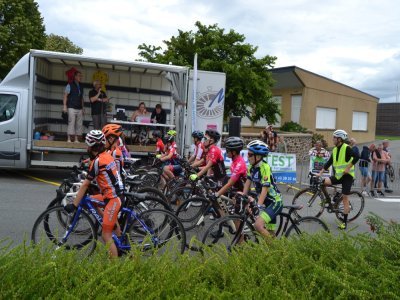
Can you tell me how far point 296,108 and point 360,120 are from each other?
8.46 m

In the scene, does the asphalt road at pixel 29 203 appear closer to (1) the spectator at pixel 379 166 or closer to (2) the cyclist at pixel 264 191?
(2) the cyclist at pixel 264 191

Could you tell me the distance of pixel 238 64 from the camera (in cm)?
2570

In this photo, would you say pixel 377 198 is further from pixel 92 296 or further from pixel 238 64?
pixel 238 64

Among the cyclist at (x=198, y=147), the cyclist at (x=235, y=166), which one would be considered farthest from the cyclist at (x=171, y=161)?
the cyclist at (x=235, y=166)

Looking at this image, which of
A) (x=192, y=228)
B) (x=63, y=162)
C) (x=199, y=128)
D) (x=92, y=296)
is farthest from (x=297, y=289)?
(x=199, y=128)

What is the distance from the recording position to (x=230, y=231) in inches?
222

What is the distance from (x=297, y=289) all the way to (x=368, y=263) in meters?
0.85

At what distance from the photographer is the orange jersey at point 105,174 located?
518cm

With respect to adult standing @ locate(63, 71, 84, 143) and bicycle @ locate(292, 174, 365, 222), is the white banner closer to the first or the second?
bicycle @ locate(292, 174, 365, 222)

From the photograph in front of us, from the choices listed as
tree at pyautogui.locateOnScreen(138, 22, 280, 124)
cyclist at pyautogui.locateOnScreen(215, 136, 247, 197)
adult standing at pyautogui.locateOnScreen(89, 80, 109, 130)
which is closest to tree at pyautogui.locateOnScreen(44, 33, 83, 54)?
tree at pyautogui.locateOnScreen(138, 22, 280, 124)

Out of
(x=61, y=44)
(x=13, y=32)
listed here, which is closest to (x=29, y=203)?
(x=13, y=32)

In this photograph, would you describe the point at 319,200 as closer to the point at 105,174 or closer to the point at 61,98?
the point at 105,174

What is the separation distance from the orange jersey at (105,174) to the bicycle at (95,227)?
1.14 feet

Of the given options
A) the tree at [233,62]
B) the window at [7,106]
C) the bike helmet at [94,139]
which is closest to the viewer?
the bike helmet at [94,139]
